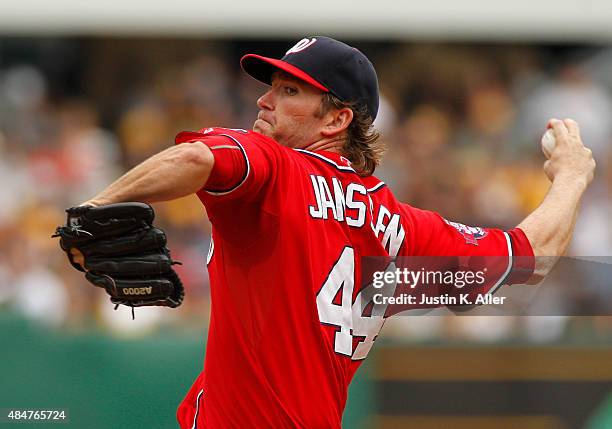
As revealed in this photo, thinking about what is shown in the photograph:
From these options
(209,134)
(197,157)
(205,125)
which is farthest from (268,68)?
(205,125)

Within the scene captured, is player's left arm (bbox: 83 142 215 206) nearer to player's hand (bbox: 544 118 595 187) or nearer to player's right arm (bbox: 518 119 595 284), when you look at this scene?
player's right arm (bbox: 518 119 595 284)

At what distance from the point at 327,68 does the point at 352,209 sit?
0.51 m

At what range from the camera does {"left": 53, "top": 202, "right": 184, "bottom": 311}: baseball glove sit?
8.84ft

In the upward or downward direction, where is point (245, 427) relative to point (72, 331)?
downward

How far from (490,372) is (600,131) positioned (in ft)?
17.5

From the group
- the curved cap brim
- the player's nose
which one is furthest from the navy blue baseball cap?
the player's nose

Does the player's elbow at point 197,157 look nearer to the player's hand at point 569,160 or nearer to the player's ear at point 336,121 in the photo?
the player's ear at point 336,121

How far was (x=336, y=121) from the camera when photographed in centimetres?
357

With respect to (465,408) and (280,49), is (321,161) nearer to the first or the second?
(465,408)

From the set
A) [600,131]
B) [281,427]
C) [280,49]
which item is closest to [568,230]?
[281,427]

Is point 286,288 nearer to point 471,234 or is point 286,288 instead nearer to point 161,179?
point 161,179

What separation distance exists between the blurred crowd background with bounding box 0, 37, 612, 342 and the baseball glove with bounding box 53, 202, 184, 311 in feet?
13.2

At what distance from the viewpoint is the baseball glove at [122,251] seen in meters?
2.69

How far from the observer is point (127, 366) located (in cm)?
471
